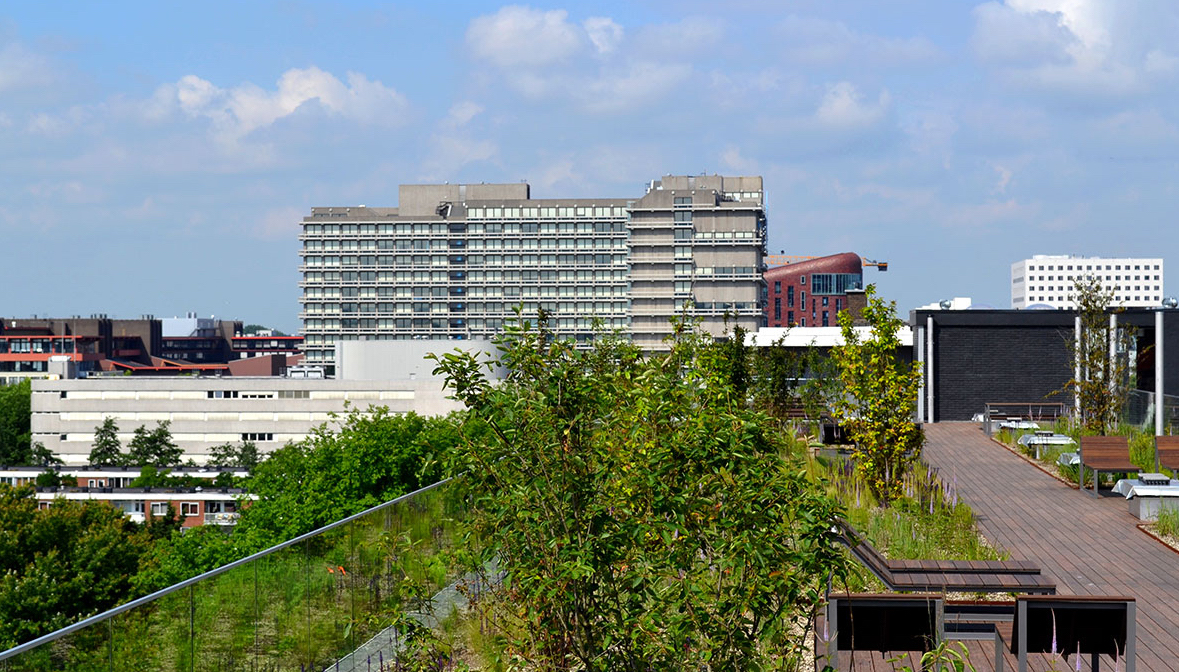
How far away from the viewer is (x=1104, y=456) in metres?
14.9

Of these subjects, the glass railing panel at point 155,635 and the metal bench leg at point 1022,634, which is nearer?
the glass railing panel at point 155,635

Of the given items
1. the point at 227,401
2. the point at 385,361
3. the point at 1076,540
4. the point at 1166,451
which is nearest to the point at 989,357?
the point at 1166,451

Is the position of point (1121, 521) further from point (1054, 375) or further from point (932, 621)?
point (1054, 375)

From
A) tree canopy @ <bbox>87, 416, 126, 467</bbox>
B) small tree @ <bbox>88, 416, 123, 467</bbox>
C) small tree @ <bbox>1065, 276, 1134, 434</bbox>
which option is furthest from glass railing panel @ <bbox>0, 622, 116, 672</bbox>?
small tree @ <bbox>88, 416, 123, 467</bbox>

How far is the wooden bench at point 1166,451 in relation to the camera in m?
14.8

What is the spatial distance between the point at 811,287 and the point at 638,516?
150 metres

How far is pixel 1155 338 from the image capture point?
23984mm

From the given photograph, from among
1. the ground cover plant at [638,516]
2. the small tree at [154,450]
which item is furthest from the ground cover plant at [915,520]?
the small tree at [154,450]

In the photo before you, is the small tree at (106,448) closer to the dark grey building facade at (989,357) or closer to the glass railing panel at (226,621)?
the dark grey building facade at (989,357)

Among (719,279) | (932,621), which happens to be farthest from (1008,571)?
(719,279)

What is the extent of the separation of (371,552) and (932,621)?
12.3 feet

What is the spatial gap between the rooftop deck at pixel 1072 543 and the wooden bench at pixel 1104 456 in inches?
15.1

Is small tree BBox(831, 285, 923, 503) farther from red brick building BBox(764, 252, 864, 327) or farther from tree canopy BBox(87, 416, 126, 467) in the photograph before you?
red brick building BBox(764, 252, 864, 327)

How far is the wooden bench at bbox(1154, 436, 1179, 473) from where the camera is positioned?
1480 centimetres
